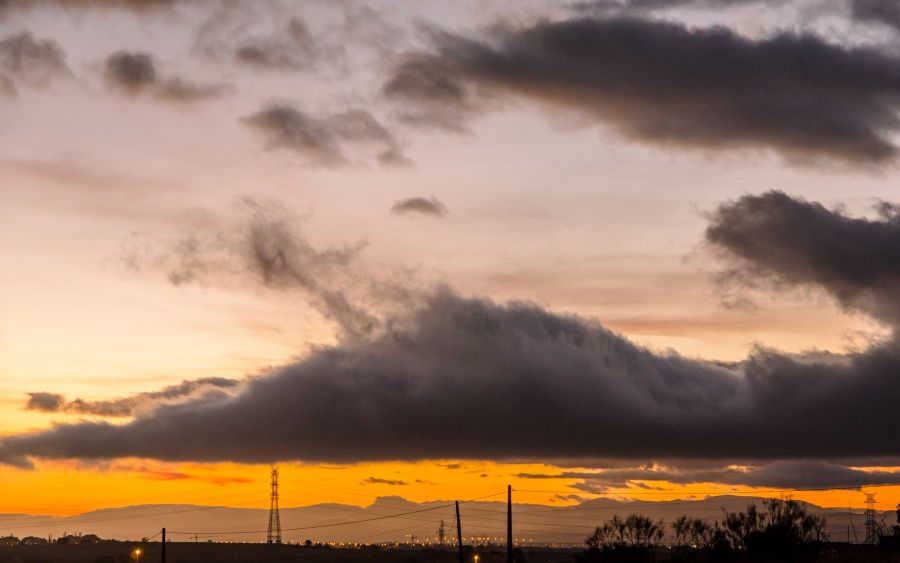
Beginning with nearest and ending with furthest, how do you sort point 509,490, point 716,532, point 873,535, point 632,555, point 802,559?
1. point 509,490
2. point 802,559
3. point 632,555
4. point 716,532
5. point 873,535

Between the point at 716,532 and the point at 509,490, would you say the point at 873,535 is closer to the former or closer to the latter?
the point at 716,532

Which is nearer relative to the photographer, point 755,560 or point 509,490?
point 509,490

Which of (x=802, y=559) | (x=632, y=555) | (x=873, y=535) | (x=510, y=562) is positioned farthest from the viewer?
(x=873, y=535)

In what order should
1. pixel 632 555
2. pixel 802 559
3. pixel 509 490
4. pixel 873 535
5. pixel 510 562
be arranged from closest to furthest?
pixel 510 562 → pixel 509 490 → pixel 802 559 → pixel 632 555 → pixel 873 535

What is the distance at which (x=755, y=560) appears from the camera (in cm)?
13038

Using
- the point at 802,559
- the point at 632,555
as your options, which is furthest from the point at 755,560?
the point at 632,555

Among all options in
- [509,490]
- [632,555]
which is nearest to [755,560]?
[632,555]

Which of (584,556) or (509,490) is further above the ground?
(509,490)

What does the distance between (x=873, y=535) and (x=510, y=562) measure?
84.0 metres

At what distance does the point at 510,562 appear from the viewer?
103 metres

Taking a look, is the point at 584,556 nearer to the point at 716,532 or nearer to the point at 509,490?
the point at 716,532

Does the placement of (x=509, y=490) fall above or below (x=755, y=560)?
above

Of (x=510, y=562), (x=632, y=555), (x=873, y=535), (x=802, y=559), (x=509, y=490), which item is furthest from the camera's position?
(x=873, y=535)

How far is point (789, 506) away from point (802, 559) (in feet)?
57.8
